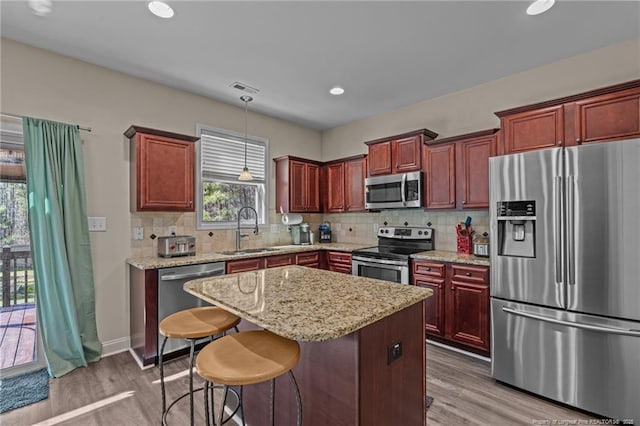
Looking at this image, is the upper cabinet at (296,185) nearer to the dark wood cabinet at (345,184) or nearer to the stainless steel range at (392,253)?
the dark wood cabinet at (345,184)

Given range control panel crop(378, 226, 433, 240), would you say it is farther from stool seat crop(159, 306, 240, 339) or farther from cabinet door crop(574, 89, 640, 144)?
stool seat crop(159, 306, 240, 339)

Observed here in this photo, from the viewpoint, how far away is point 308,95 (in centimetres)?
381

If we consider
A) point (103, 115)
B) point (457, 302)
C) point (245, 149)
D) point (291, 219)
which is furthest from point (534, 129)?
point (103, 115)

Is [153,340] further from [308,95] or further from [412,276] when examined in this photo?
[308,95]

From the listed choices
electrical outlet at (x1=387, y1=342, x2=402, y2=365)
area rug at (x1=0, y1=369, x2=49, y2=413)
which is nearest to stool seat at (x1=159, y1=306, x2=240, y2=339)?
electrical outlet at (x1=387, y1=342, x2=402, y2=365)

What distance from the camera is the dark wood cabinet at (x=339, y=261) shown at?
4.10 meters

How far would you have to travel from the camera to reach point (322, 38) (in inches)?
102

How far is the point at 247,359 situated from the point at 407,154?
3.19 m

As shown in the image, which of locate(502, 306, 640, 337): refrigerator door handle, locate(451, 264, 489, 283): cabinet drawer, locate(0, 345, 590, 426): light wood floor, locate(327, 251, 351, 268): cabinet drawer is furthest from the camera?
locate(327, 251, 351, 268): cabinet drawer

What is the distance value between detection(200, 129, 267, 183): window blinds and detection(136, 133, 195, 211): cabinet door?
541mm

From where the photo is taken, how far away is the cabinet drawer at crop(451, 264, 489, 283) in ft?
9.27

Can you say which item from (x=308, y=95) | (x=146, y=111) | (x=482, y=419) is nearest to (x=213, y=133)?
(x=146, y=111)

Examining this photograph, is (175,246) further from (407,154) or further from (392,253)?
(407,154)

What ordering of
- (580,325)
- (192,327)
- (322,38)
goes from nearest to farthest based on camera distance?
1. (192,327)
2. (580,325)
3. (322,38)
